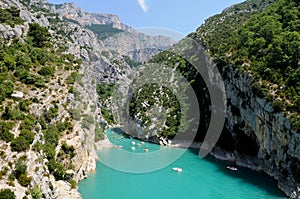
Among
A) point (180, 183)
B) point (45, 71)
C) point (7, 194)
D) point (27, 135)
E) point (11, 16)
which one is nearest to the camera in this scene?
point (7, 194)

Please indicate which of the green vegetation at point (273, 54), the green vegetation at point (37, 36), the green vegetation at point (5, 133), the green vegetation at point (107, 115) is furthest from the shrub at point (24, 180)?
the green vegetation at point (107, 115)

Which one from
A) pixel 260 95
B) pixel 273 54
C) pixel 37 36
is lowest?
pixel 260 95

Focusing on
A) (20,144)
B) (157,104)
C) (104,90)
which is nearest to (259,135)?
(20,144)

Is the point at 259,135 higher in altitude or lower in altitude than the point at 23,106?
higher

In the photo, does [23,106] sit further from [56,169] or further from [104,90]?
[104,90]

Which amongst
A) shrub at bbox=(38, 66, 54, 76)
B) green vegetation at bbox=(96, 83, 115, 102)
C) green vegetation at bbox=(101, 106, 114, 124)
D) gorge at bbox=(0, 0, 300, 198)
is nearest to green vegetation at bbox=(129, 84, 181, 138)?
gorge at bbox=(0, 0, 300, 198)

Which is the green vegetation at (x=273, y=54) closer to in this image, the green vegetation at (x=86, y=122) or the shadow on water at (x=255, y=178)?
the shadow on water at (x=255, y=178)

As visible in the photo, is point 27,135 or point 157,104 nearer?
point 27,135

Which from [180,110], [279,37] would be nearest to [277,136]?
[279,37]
